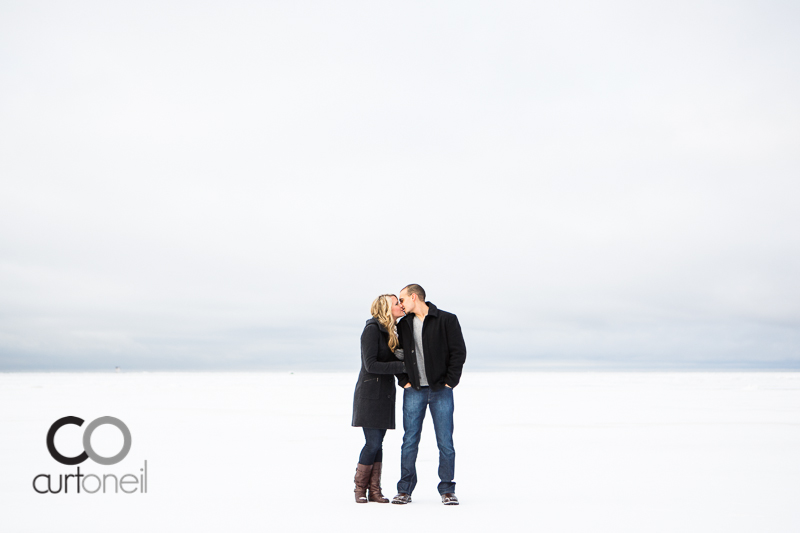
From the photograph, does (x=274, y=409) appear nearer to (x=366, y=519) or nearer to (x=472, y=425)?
(x=472, y=425)

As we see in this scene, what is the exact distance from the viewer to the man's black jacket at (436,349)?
591 cm

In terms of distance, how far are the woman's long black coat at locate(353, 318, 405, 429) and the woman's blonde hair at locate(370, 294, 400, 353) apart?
53mm

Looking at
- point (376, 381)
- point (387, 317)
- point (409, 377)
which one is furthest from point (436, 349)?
point (376, 381)

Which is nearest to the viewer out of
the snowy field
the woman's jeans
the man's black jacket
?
the snowy field

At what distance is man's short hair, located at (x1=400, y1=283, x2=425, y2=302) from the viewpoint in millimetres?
6086

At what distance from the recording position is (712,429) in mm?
12188

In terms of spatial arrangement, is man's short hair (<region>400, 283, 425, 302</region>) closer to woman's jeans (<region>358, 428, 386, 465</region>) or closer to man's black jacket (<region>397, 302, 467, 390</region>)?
man's black jacket (<region>397, 302, 467, 390</region>)

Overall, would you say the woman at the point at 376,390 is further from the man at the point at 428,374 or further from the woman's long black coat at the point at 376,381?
the man at the point at 428,374

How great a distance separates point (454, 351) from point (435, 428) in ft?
2.46

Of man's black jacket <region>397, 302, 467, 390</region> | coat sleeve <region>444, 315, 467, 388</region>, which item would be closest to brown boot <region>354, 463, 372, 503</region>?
man's black jacket <region>397, 302, 467, 390</region>

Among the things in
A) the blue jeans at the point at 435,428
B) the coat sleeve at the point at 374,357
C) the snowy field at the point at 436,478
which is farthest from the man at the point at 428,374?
the snowy field at the point at 436,478

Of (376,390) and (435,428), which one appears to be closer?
(435,428)

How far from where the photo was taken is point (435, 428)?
597 centimetres

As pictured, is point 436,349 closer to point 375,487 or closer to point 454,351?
point 454,351
